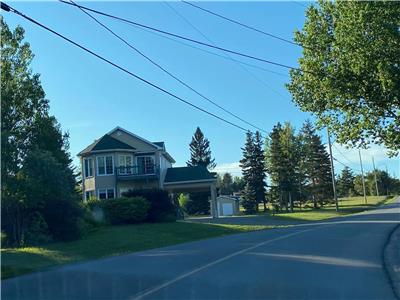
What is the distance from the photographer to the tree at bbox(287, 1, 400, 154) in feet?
73.2

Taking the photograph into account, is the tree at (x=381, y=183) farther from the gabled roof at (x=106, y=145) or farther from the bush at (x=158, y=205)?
the bush at (x=158, y=205)

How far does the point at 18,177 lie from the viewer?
24.8 meters

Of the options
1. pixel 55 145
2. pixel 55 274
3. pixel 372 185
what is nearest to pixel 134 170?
pixel 55 145

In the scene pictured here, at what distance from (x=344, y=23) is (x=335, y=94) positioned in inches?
151

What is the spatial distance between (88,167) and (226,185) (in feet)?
258

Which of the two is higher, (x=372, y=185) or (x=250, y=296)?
(x=372, y=185)

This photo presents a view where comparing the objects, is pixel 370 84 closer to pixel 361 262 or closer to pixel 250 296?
pixel 361 262

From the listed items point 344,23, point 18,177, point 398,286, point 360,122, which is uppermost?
point 344,23

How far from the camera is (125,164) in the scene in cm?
4691

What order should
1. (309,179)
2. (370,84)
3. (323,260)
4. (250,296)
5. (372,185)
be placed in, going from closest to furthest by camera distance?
(250,296), (323,260), (370,84), (309,179), (372,185)

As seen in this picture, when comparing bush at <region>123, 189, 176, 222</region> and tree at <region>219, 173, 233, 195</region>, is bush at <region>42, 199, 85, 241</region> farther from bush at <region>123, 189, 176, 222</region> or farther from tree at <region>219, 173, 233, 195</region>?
tree at <region>219, 173, 233, 195</region>

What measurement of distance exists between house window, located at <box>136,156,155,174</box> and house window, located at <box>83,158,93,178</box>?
4218 millimetres

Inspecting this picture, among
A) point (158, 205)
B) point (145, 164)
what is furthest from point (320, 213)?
point (158, 205)

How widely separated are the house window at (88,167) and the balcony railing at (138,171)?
269 centimetres
